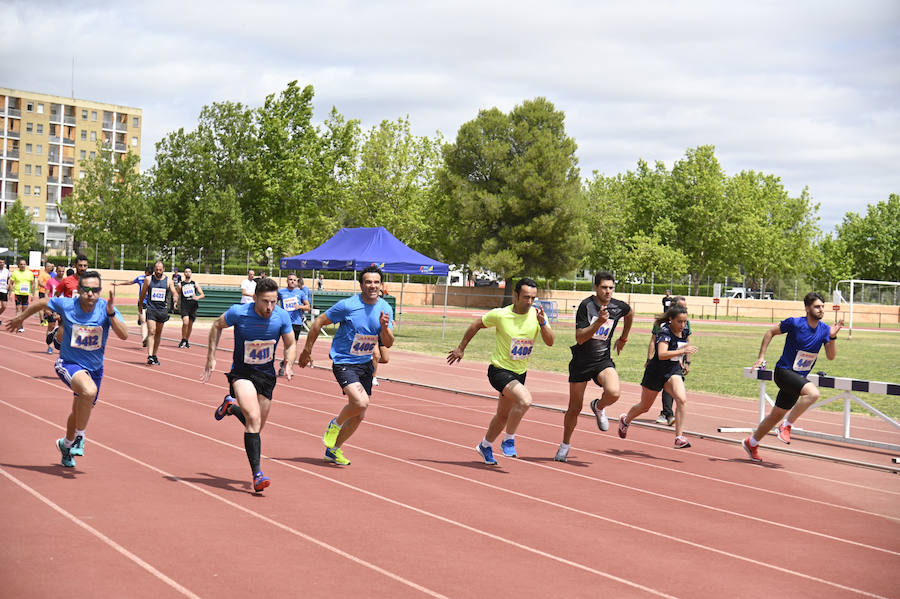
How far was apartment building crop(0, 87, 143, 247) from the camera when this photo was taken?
112 metres

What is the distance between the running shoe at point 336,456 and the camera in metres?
9.19

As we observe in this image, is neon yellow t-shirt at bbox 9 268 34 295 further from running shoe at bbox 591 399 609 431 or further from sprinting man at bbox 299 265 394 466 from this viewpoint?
running shoe at bbox 591 399 609 431

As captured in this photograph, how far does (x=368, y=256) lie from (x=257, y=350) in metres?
20.5

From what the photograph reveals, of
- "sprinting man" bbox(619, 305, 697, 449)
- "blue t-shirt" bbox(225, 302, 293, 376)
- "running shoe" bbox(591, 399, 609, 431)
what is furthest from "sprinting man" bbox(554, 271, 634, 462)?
"blue t-shirt" bbox(225, 302, 293, 376)

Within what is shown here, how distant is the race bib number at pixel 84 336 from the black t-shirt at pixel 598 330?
484cm

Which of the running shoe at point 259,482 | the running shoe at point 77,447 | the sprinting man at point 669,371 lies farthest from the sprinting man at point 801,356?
the running shoe at point 77,447

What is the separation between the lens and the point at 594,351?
10.3 metres

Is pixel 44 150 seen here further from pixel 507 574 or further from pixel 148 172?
pixel 507 574

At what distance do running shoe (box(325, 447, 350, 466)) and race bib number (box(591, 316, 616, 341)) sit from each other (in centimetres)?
298

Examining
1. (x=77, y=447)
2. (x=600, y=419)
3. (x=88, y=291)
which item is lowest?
(x=77, y=447)

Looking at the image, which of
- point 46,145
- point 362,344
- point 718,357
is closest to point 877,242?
point 718,357

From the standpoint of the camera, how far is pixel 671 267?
7956 cm

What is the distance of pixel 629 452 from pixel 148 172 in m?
56.1

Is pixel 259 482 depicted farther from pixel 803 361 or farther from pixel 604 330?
pixel 803 361
